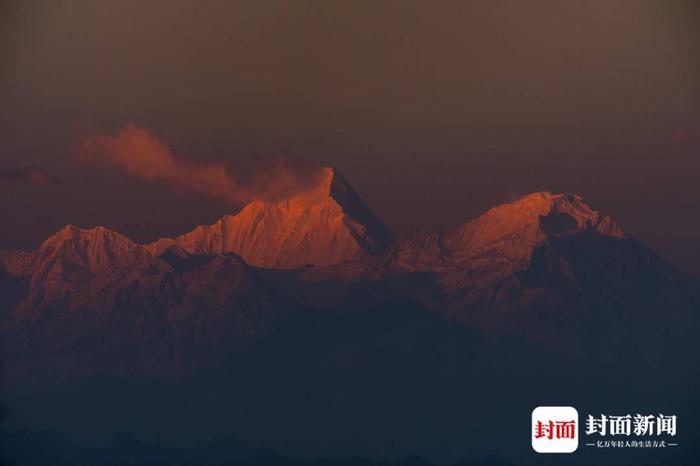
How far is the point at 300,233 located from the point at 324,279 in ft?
1.03

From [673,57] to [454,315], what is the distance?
198 cm

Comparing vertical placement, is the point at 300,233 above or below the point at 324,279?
above

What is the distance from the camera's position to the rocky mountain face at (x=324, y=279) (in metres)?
10.3

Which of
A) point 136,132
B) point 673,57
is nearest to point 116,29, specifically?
point 136,132

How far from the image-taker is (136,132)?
33.7ft

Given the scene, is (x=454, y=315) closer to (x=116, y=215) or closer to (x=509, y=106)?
(x=509, y=106)

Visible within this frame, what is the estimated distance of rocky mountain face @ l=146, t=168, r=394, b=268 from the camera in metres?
10.4

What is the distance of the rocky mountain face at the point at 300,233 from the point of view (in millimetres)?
10383

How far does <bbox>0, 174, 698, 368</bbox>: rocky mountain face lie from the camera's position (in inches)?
407

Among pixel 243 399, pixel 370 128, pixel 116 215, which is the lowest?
pixel 243 399

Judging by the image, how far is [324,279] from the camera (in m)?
10.5

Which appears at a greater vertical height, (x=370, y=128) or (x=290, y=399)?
(x=370, y=128)

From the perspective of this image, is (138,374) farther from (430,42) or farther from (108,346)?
(430,42)

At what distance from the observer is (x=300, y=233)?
1052 cm
